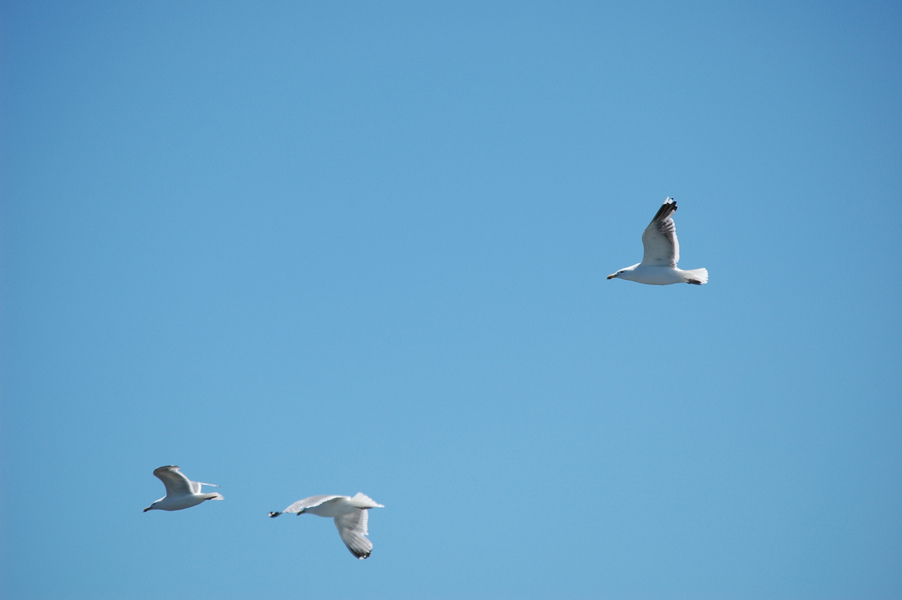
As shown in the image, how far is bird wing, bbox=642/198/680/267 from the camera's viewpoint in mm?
14945

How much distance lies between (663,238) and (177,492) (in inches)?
423

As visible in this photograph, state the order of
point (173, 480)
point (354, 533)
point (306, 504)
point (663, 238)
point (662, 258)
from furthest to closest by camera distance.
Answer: point (173, 480) < point (354, 533) < point (662, 258) < point (663, 238) < point (306, 504)

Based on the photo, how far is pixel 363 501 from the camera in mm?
14891

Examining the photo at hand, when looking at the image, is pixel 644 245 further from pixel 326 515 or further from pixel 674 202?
pixel 326 515

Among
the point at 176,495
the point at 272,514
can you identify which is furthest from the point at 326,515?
the point at 176,495

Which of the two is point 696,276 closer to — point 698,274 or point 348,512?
point 698,274

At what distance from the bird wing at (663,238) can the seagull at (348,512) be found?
6.39 metres

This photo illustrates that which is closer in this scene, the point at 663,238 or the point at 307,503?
the point at 307,503

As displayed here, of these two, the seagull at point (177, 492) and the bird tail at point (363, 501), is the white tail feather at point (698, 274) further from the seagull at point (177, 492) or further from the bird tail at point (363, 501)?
the seagull at point (177, 492)

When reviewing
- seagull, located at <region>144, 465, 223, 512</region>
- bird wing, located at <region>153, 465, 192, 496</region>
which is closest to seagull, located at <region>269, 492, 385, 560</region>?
seagull, located at <region>144, 465, 223, 512</region>

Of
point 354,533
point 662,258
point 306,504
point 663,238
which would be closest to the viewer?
point 306,504

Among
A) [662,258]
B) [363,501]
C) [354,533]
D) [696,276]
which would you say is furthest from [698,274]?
[354,533]

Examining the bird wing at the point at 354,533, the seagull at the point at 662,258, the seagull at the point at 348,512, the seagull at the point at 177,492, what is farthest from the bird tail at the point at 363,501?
the seagull at the point at 662,258

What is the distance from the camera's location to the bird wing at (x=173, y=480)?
17.0 metres
